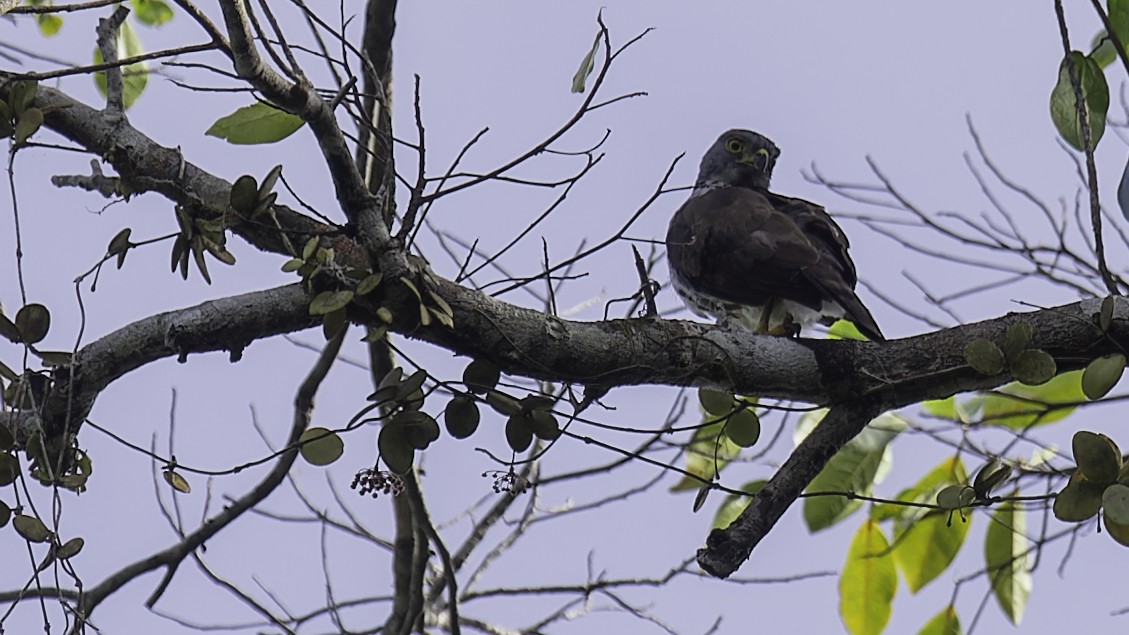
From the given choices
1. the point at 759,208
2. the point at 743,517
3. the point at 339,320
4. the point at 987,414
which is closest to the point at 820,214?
the point at 759,208

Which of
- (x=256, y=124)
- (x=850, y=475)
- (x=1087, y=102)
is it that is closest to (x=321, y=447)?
(x=256, y=124)

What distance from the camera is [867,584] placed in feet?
12.4

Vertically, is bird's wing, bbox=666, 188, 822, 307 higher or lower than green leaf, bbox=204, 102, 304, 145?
higher

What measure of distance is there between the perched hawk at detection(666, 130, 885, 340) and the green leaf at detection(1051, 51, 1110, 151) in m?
0.87

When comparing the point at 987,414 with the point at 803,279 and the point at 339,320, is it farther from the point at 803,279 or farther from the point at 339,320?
the point at 339,320

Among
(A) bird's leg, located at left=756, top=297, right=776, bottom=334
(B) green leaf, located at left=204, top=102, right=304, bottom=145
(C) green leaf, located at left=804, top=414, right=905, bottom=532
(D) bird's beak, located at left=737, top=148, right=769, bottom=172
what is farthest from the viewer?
(D) bird's beak, located at left=737, top=148, right=769, bottom=172

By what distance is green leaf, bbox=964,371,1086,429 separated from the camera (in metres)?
3.55

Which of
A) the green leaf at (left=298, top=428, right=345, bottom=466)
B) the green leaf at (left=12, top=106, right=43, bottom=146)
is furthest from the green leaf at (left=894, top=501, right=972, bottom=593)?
the green leaf at (left=12, top=106, right=43, bottom=146)

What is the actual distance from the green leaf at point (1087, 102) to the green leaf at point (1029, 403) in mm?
822

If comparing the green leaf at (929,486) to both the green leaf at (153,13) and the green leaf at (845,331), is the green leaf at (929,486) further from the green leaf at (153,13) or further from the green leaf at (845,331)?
the green leaf at (153,13)

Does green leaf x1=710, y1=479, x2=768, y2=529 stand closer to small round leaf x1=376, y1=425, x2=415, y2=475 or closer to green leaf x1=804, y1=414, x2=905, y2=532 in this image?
green leaf x1=804, y1=414, x2=905, y2=532

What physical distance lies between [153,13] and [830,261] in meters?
2.41

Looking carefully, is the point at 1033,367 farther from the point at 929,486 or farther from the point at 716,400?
the point at 929,486

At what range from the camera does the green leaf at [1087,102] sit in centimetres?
292
